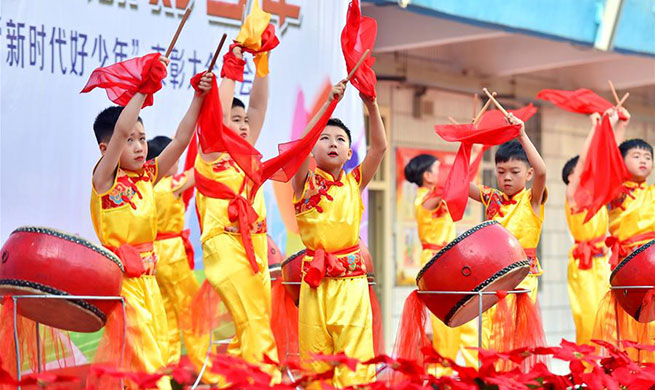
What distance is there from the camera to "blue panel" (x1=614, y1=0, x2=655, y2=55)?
820 centimetres

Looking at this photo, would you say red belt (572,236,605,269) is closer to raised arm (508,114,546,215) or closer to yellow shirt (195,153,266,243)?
raised arm (508,114,546,215)

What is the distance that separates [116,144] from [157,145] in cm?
150

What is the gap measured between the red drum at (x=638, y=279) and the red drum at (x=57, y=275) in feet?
7.65

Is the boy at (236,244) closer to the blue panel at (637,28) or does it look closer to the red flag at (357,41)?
the red flag at (357,41)

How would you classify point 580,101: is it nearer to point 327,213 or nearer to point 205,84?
point 327,213

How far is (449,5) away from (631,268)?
10.1 feet

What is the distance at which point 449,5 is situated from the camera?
22.4 feet

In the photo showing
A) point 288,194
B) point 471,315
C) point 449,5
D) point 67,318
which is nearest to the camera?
point 67,318

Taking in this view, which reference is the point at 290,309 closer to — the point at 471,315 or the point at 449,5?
the point at 471,315

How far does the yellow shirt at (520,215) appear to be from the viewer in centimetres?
515

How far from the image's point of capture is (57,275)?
2.79 meters

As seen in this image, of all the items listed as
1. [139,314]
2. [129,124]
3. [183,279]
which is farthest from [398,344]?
[183,279]

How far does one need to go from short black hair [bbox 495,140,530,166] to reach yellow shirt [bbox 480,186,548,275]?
0.18m

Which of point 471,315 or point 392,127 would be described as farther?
point 392,127
